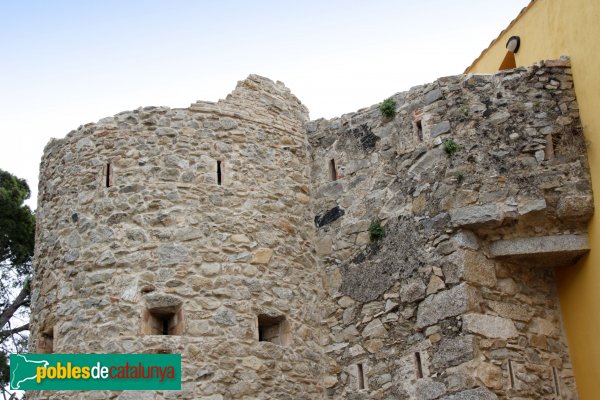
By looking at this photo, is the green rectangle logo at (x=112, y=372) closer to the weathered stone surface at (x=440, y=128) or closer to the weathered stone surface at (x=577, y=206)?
the weathered stone surface at (x=440, y=128)

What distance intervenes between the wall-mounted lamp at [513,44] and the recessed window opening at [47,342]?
6.52 meters

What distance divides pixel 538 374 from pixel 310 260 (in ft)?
9.16

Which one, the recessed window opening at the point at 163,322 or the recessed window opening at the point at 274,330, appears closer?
the recessed window opening at the point at 163,322

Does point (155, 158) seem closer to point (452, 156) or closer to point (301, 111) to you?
point (301, 111)

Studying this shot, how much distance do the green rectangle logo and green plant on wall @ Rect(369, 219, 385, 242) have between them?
8.18ft

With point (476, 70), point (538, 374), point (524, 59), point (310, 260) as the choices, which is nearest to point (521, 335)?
point (538, 374)

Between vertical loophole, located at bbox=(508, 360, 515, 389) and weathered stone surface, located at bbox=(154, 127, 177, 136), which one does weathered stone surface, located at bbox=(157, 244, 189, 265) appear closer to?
weathered stone surface, located at bbox=(154, 127, 177, 136)

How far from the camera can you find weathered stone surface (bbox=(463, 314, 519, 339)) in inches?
320

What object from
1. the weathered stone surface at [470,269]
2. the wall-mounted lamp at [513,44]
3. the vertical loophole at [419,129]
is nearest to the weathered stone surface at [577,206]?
the weathered stone surface at [470,269]

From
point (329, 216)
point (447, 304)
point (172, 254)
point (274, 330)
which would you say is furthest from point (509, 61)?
point (172, 254)

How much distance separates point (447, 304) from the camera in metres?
8.34

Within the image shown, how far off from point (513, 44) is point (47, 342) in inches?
263

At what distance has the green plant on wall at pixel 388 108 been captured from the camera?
31.8 feet

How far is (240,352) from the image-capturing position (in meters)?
8.62
